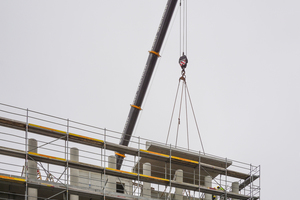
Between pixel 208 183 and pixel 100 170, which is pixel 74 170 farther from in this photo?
pixel 208 183

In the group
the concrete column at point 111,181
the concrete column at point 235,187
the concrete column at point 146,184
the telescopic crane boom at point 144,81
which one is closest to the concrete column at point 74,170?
the concrete column at point 111,181

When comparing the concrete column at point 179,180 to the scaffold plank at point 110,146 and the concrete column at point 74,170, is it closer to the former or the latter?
the scaffold plank at point 110,146

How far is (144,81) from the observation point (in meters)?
43.3

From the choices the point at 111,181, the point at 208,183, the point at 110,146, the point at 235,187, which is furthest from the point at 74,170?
the point at 235,187

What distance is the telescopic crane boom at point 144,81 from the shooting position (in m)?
42.7

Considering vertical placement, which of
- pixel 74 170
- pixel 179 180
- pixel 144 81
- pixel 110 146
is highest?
pixel 144 81

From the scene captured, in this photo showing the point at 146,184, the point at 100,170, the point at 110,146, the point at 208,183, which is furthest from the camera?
the point at 208,183

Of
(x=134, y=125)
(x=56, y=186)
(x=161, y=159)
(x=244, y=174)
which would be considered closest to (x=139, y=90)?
(x=134, y=125)

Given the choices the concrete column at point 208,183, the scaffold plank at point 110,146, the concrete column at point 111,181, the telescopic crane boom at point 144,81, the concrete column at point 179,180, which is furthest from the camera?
the telescopic crane boom at point 144,81

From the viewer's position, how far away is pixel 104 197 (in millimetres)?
34781

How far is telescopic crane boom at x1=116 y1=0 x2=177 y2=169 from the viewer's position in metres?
42.7

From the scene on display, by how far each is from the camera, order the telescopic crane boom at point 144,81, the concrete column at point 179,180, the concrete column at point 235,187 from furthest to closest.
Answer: the telescopic crane boom at point 144,81 < the concrete column at point 235,187 < the concrete column at point 179,180

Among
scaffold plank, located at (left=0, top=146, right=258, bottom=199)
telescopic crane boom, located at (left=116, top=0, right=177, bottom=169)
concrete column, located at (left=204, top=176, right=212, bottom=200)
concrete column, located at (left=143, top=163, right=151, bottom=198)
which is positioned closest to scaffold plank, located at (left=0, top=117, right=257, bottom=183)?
concrete column, located at (left=143, top=163, right=151, bottom=198)

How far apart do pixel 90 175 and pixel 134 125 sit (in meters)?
5.64
